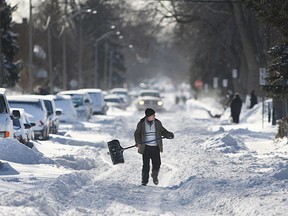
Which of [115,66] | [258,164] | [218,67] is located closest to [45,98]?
[258,164]

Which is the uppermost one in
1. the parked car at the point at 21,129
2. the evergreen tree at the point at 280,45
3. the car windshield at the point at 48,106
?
the evergreen tree at the point at 280,45

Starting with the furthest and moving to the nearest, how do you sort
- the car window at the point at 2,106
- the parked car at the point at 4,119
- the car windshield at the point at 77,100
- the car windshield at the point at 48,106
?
the car windshield at the point at 77,100 → the car windshield at the point at 48,106 → the car window at the point at 2,106 → the parked car at the point at 4,119

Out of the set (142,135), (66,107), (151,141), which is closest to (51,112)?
(66,107)

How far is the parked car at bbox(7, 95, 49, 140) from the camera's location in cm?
2997

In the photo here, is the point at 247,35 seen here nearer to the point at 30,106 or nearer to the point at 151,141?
the point at 30,106

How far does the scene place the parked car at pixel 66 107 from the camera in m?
40.7

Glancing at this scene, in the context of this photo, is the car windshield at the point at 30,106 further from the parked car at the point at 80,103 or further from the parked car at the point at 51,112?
the parked car at the point at 80,103

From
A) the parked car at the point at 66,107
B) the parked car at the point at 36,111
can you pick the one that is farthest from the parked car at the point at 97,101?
the parked car at the point at 36,111

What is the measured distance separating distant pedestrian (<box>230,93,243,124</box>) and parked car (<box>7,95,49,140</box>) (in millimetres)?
14273

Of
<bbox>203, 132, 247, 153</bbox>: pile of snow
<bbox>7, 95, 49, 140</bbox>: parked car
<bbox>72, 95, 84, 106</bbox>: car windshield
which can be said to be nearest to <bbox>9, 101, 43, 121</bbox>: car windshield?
<bbox>7, 95, 49, 140</bbox>: parked car

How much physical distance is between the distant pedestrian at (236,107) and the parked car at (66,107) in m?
7.89

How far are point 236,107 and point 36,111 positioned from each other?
1542 centimetres

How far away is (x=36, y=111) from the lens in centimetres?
3059

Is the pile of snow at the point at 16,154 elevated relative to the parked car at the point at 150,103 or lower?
elevated
